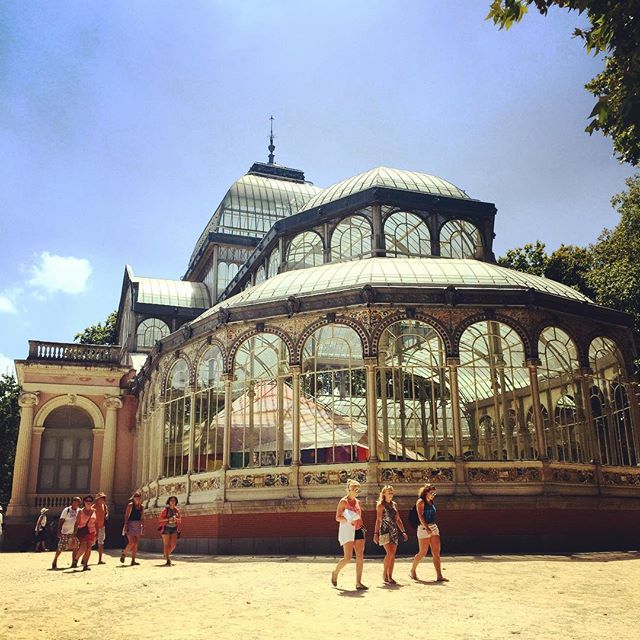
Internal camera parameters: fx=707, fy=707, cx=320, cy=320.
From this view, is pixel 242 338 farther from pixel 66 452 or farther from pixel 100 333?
pixel 100 333

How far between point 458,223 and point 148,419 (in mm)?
11867

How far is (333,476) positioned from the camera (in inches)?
632

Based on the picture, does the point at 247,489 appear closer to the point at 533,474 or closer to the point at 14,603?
the point at 533,474

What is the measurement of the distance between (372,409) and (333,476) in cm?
176

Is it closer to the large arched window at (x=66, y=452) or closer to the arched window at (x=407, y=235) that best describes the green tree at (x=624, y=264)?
the arched window at (x=407, y=235)

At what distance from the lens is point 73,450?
1022 inches

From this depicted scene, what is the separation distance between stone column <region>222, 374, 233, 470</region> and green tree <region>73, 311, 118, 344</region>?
27615 millimetres

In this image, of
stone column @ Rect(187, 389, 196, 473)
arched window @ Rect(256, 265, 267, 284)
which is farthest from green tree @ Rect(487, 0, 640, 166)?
arched window @ Rect(256, 265, 267, 284)

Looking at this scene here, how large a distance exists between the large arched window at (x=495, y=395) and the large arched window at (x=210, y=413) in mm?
6368

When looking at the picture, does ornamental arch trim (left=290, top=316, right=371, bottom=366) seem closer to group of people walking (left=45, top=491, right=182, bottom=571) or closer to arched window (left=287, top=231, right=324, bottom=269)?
group of people walking (left=45, top=491, right=182, bottom=571)

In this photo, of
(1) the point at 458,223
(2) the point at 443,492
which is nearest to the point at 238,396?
(2) the point at 443,492

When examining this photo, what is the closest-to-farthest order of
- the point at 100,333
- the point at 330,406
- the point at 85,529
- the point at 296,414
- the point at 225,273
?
1. the point at 85,529
2. the point at 296,414
3. the point at 330,406
4. the point at 225,273
5. the point at 100,333

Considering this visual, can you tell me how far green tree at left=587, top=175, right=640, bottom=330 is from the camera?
21.9m

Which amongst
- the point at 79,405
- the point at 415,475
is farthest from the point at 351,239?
the point at 79,405
